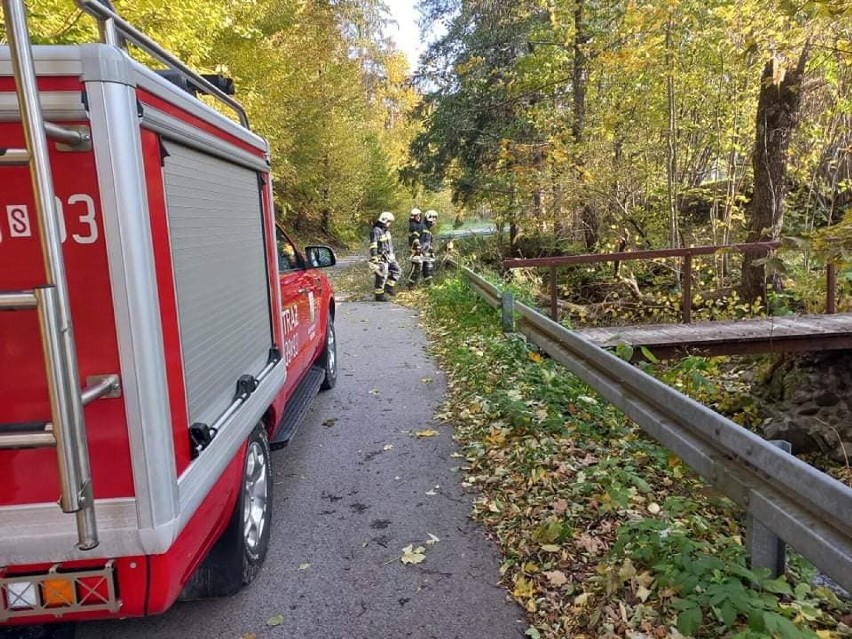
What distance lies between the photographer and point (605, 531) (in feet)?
11.9

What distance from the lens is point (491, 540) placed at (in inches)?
150

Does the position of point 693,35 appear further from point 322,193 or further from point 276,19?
point 322,193

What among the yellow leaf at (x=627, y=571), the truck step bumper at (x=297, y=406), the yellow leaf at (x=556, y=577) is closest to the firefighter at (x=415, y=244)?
the truck step bumper at (x=297, y=406)

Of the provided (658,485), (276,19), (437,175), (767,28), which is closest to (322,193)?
(437,175)

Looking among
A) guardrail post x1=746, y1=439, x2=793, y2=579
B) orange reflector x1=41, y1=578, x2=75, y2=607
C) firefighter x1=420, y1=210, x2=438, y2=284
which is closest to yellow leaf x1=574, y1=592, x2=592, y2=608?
guardrail post x1=746, y1=439, x2=793, y2=579

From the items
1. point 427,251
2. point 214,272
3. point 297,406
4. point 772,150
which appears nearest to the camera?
point 214,272

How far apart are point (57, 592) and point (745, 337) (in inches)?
288

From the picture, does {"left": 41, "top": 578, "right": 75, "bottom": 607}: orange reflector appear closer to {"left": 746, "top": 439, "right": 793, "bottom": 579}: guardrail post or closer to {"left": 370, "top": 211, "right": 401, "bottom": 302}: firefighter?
{"left": 746, "top": 439, "right": 793, "bottom": 579}: guardrail post

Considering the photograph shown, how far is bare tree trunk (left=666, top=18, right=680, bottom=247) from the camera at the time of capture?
1105 cm

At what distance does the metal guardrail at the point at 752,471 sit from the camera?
216 centimetres

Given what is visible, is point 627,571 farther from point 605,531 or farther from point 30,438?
point 30,438

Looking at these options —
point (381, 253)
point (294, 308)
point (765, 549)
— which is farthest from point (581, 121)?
point (765, 549)

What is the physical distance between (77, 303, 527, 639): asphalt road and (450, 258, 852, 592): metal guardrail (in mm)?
1234

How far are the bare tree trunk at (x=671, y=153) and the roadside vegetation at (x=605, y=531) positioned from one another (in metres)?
7.57
